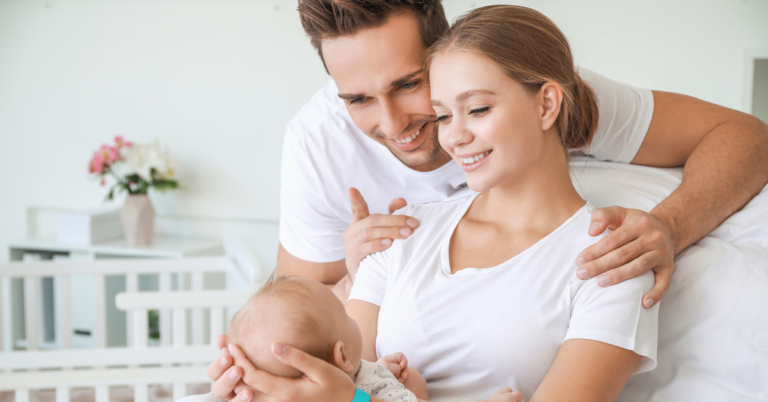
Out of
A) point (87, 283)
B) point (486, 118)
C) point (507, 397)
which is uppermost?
point (486, 118)

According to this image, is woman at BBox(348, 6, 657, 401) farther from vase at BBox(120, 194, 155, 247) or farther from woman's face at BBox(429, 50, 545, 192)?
vase at BBox(120, 194, 155, 247)

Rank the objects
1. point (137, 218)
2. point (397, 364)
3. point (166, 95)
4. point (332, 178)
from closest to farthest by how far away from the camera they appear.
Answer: point (397, 364), point (332, 178), point (137, 218), point (166, 95)

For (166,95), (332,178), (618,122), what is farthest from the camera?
(166,95)

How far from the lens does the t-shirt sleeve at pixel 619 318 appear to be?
37.8 inches

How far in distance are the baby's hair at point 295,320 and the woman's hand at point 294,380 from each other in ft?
0.09

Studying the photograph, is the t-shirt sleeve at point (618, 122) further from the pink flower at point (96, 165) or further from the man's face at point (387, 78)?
the pink flower at point (96, 165)

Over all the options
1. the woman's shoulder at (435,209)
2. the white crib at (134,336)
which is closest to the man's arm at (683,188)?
the woman's shoulder at (435,209)

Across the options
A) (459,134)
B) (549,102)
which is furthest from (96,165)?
(549,102)

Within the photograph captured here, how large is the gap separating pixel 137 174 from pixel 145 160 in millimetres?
95

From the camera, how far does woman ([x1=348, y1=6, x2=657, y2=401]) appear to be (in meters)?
0.99

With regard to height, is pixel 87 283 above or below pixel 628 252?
below

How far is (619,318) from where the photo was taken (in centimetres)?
97

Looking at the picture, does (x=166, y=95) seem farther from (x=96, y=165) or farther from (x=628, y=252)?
(x=628, y=252)

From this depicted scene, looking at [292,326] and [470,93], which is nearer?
[292,326]
